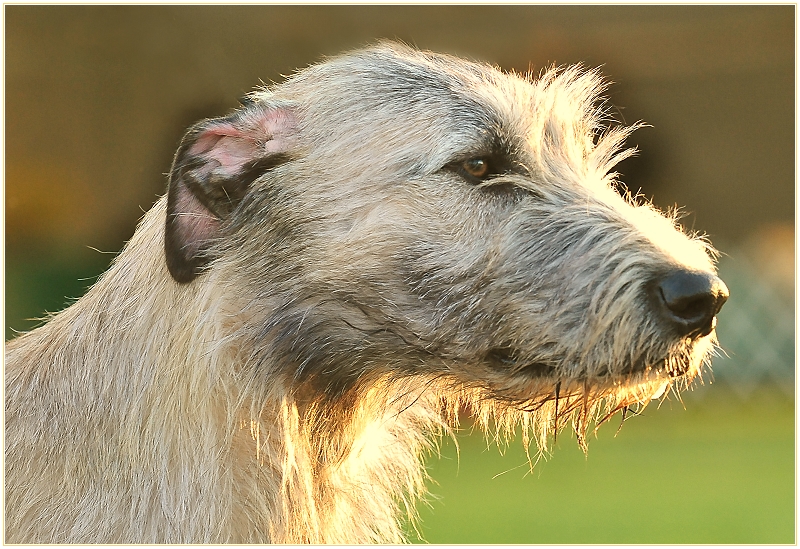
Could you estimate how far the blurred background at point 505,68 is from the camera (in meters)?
3.36

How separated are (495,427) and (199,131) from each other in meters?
1.36

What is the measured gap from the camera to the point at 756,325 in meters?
10.3

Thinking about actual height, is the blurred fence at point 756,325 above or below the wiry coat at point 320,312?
below

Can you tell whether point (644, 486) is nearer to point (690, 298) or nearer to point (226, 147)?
→ point (690, 298)

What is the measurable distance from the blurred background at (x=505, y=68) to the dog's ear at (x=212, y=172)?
34cm

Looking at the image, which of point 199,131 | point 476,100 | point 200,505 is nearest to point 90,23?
point 199,131

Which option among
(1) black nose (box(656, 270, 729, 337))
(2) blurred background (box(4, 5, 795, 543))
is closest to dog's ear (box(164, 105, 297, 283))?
(2) blurred background (box(4, 5, 795, 543))

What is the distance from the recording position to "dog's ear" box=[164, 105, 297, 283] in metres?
2.62

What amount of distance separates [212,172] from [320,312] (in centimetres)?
52

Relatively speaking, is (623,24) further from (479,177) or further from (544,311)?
(544,311)

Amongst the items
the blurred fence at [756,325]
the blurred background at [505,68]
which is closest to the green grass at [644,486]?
the blurred background at [505,68]

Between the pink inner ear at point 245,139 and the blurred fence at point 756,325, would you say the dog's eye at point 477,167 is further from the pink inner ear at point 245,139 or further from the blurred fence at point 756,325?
the blurred fence at point 756,325

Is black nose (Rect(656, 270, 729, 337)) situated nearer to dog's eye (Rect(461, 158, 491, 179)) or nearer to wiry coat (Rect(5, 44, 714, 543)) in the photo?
wiry coat (Rect(5, 44, 714, 543))

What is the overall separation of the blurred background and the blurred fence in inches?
76.9
